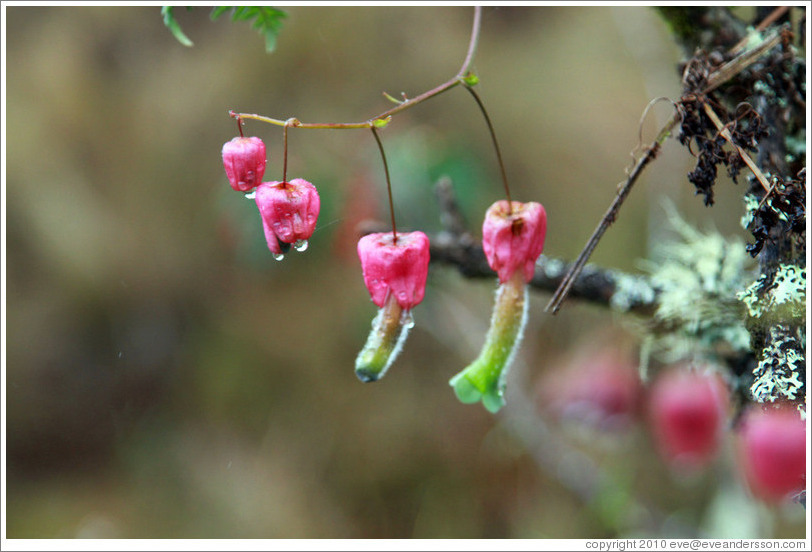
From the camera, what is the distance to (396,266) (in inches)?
14.3

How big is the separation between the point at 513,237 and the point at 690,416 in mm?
541

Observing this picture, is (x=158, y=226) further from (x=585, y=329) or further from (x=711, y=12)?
(x=711, y=12)

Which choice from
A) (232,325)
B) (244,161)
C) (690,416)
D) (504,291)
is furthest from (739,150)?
(232,325)

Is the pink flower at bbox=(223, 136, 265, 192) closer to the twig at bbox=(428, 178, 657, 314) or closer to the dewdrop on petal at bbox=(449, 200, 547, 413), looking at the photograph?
the dewdrop on petal at bbox=(449, 200, 547, 413)

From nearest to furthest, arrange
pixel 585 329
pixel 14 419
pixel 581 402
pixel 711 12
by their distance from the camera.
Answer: pixel 711 12 < pixel 581 402 < pixel 14 419 < pixel 585 329

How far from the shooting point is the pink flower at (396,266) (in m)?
0.36

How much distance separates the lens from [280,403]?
1397 millimetres

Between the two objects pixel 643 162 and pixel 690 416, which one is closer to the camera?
pixel 643 162

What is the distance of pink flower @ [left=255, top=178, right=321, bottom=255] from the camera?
0.35m

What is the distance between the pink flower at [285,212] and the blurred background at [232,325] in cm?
93

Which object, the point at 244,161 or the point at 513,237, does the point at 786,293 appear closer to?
the point at 513,237

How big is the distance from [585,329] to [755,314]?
40.8 inches

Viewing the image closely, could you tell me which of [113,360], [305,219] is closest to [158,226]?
[113,360]

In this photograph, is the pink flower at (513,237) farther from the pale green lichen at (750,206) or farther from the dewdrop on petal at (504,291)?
the pale green lichen at (750,206)
